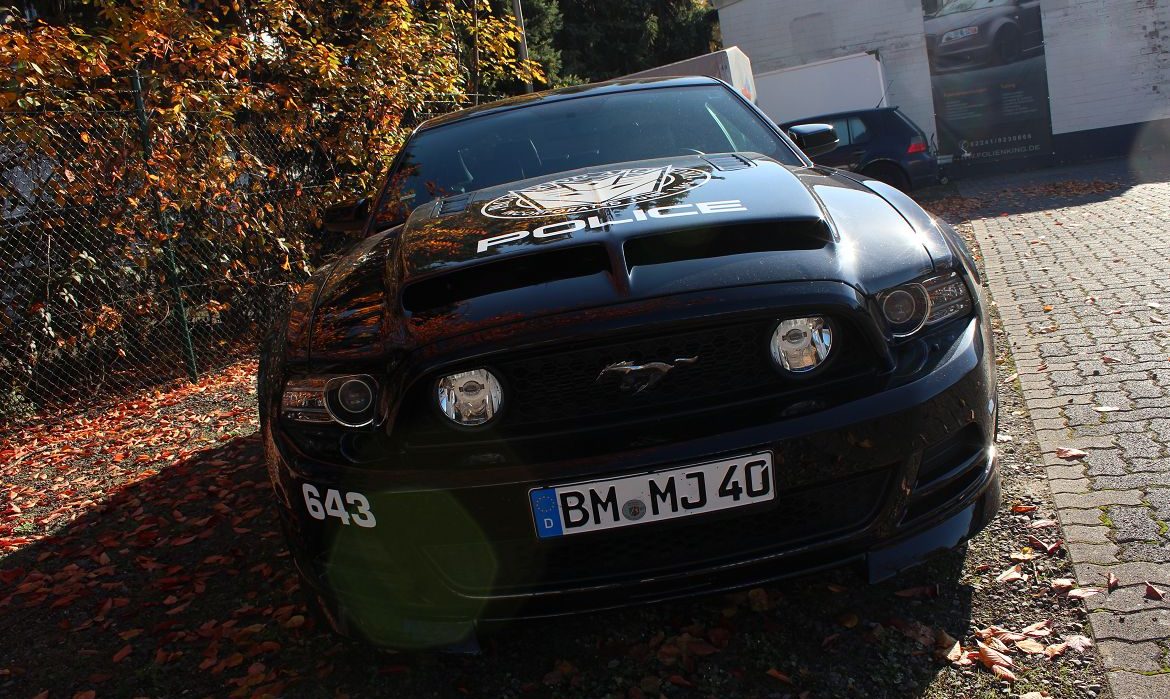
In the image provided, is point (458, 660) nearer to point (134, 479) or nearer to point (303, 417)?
point (303, 417)

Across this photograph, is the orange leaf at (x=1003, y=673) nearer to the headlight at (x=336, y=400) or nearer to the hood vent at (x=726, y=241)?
the hood vent at (x=726, y=241)

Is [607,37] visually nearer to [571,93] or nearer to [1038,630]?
[571,93]

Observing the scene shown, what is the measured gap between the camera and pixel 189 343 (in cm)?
757

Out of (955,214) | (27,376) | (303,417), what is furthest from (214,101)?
(955,214)

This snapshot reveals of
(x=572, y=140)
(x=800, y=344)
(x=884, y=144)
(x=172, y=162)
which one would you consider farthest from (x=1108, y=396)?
(x=884, y=144)

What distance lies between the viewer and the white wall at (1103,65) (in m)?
21.8

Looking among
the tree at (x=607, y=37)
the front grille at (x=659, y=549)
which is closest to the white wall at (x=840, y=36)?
the tree at (x=607, y=37)

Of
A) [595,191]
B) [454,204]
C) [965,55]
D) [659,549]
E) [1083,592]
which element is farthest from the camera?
[965,55]

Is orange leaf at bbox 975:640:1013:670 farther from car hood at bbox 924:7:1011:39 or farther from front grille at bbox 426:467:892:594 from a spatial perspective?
car hood at bbox 924:7:1011:39

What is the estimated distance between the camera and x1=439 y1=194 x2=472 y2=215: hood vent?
124 inches

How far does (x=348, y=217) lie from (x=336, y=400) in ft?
5.97

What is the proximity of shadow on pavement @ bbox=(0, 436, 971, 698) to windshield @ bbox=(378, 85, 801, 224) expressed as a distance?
1.50 metres

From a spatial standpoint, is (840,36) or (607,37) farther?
(607,37)

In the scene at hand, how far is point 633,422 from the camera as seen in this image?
2.24 m
